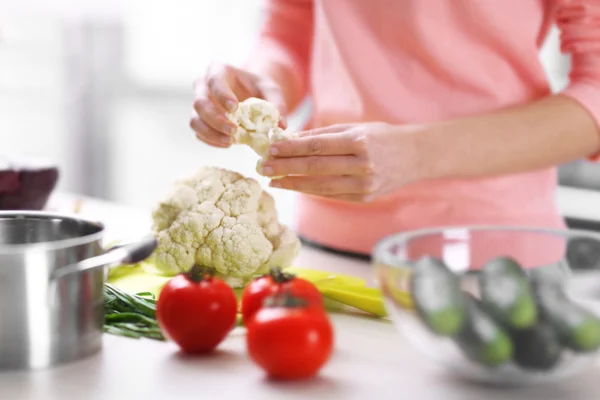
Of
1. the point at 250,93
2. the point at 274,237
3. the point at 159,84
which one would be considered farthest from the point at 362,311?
the point at 159,84

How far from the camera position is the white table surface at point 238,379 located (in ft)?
2.53

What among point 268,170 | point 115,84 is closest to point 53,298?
point 268,170

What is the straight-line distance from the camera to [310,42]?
5.57 feet

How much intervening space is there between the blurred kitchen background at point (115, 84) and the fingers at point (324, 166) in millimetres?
2163

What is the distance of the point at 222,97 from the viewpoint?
1185 mm

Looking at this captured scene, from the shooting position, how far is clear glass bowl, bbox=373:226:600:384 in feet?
2.43

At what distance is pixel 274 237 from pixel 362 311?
0.21m

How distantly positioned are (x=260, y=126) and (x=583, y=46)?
1.86 ft

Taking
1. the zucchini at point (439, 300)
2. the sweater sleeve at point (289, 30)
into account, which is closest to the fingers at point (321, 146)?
the zucchini at point (439, 300)

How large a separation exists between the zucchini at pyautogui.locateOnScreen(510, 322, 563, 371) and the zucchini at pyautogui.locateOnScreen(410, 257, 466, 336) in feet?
0.18

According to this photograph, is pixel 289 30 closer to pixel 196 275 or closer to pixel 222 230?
pixel 222 230

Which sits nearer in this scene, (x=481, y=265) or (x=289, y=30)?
(x=481, y=265)

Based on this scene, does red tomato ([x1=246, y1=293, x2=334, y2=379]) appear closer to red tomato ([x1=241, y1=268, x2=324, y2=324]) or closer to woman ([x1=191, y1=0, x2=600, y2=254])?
red tomato ([x1=241, y1=268, x2=324, y2=324])

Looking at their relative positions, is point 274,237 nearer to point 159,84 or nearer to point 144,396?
point 144,396
